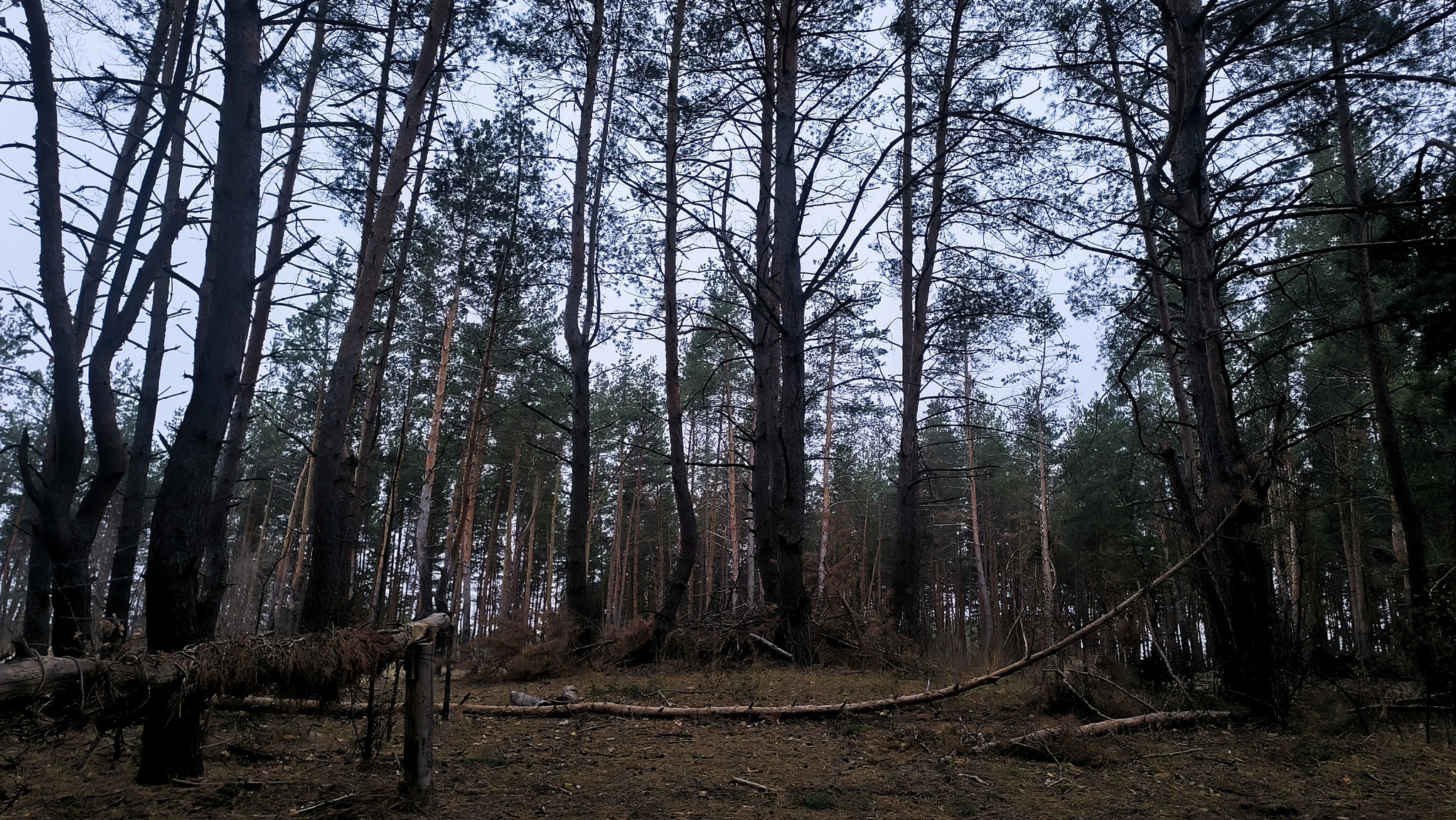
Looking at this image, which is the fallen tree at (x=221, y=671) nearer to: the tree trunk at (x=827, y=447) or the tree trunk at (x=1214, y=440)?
the tree trunk at (x=1214, y=440)

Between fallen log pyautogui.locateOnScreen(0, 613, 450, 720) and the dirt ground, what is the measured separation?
0.20 metres

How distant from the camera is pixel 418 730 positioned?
3650mm

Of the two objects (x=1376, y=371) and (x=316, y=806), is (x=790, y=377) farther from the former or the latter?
(x=1376, y=371)

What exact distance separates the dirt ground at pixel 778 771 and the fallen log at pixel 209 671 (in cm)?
20

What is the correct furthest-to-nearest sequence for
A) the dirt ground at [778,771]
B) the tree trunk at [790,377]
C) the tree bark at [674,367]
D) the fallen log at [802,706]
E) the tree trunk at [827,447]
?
the tree trunk at [827,447]
the tree bark at [674,367]
the tree trunk at [790,377]
the fallen log at [802,706]
the dirt ground at [778,771]

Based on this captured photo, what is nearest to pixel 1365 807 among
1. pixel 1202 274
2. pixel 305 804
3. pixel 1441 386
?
pixel 1202 274

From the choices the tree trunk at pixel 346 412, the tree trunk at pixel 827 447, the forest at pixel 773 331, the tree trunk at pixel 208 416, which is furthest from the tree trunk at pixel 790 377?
the tree trunk at pixel 827 447

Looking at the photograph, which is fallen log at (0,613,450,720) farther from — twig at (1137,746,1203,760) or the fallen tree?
twig at (1137,746,1203,760)

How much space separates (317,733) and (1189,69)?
9.74 metres

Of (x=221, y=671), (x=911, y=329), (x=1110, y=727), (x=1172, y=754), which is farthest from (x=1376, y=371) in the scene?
(x=221, y=671)

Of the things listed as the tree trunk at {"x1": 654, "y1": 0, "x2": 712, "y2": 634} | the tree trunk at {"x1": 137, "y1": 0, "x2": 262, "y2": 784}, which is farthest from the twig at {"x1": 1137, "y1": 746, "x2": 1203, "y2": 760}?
the tree trunk at {"x1": 654, "y1": 0, "x2": 712, "y2": 634}

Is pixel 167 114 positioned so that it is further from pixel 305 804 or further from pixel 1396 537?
pixel 1396 537

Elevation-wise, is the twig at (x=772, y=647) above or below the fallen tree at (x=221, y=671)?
below

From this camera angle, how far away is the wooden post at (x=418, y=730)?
11.9 ft
